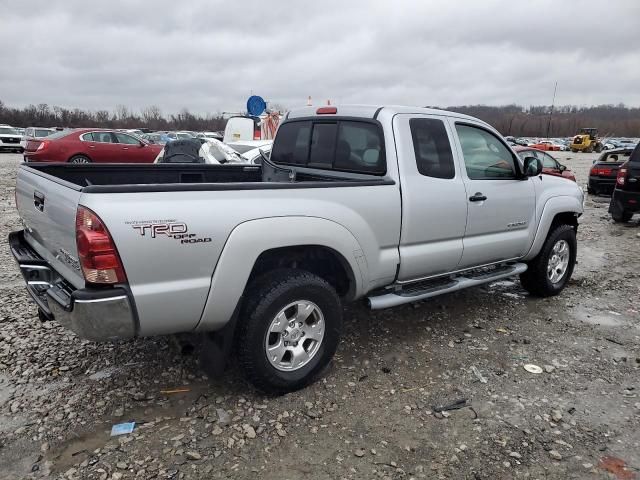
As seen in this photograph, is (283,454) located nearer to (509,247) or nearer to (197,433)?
(197,433)

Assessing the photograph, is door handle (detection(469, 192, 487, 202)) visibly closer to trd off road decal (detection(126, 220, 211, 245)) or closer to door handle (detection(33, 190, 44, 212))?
trd off road decal (detection(126, 220, 211, 245))

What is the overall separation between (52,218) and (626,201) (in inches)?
398

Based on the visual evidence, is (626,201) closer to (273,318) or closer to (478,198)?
(478,198)

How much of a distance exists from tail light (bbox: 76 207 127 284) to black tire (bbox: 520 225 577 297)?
14.1ft

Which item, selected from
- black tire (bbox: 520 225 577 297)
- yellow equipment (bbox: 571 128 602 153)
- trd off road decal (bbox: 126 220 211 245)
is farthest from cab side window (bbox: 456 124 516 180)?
yellow equipment (bbox: 571 128 602 153)

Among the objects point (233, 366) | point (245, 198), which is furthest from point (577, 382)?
point (245, 198)

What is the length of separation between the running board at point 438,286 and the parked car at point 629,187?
5995 mm

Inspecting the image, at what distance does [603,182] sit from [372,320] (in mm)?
12126

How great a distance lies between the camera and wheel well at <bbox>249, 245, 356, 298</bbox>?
3.23 metres

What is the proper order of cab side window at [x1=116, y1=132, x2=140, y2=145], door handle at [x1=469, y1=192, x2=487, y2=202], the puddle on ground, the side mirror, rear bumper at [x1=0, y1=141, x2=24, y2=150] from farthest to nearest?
1. rear bumper at [x1=0, y1=141, x2=24, y2=150]
2. cab side window at [x1=116, y1=132, x2=140, y2=145]
3. the puddle on ground
4. the side mirror
5. door handle at [x1=469, y1=192, x2=487, y2=202]

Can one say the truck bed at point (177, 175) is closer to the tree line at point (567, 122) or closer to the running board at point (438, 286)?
the running board at point (438, 286)

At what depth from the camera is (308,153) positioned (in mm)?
4477

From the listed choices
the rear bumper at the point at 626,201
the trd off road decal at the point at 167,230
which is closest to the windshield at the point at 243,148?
the rear bumper at the point at 626,201

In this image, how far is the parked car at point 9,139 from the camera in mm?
28705
